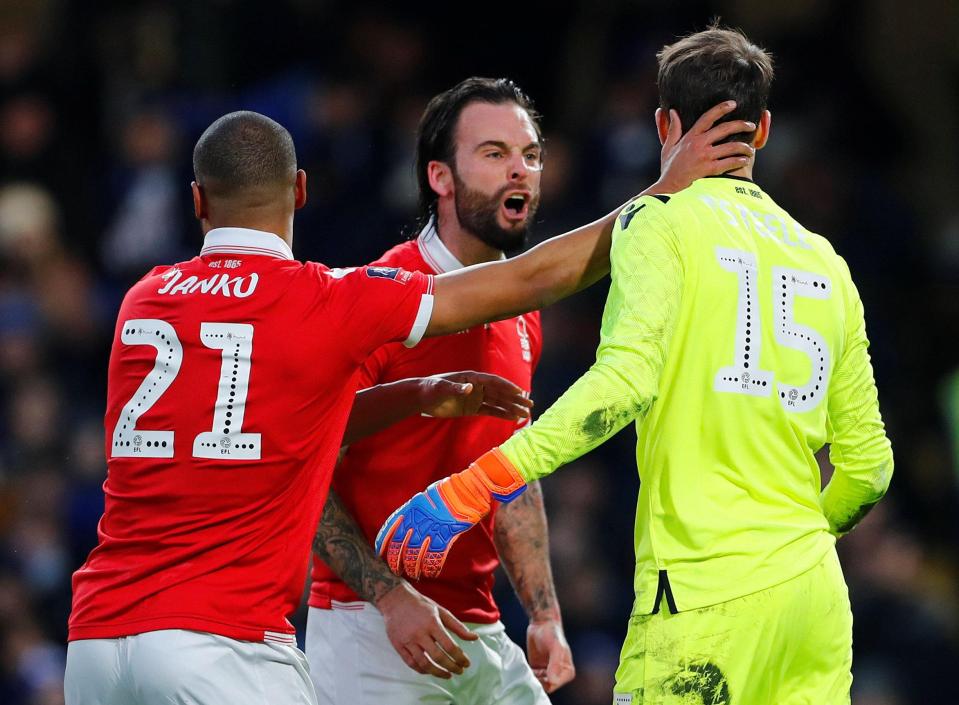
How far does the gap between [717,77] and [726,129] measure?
0.45 feet

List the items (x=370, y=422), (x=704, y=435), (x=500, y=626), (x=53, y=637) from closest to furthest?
(x=704, y=435) → (x=370, y=422) → (x=500, y=626) → (x=53, y=637)

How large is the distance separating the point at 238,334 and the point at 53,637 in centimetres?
532

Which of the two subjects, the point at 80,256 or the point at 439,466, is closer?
the point at 439,466

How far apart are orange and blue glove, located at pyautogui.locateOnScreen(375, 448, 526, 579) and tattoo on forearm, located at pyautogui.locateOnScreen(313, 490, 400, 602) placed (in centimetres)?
89

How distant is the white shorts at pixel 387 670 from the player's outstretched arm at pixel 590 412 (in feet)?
3.49

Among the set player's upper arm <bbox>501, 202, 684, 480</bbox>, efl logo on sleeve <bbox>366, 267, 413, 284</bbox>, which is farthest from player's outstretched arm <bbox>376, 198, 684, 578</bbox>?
efl logo on sleeve <bbox>366, 267, 413, 284</bbox>

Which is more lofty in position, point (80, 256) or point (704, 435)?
point (80, 256)

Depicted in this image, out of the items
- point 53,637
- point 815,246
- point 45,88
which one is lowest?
point 53,637

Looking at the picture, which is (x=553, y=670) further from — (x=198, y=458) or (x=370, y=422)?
(x=198, y=458)

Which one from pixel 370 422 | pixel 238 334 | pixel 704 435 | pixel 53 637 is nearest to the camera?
pixel 704 435

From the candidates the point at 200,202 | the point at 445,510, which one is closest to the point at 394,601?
the point at 445,510

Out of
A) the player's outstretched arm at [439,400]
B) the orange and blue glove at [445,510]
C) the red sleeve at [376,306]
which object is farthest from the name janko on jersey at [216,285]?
the orange and blue glove at [445,510]

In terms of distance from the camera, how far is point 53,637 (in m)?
8.40

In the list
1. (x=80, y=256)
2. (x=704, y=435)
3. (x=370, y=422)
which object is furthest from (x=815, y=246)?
(x=80, y=256)
